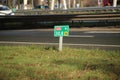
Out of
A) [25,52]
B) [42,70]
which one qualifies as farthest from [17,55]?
[42,70]

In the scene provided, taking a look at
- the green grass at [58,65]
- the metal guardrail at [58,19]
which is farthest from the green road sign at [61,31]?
the metal guardrail at [58,19]

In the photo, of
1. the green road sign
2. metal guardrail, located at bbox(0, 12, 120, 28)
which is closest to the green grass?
the green road sign

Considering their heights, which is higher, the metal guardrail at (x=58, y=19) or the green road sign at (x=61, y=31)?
the green road sign at (x=61, y=31)

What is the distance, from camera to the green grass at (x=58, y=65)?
7.05 meters

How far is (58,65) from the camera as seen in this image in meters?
8.01

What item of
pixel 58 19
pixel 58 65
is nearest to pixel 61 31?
pixel 58 65

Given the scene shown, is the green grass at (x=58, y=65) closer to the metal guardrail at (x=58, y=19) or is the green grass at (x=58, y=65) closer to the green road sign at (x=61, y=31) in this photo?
the green road sign at (x=61, y=31)

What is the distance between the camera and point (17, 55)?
31.9ft

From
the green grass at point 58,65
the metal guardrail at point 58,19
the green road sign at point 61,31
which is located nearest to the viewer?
the green grass at point 58,65

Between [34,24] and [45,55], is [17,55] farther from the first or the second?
[34,24]

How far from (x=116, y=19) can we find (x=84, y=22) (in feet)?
7.07

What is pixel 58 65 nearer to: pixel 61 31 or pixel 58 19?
pixel 61 31

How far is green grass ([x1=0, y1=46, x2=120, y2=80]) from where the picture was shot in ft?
23.1

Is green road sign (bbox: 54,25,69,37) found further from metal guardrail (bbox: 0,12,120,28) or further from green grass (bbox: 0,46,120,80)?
metal guardrail (bbox: 0,12,120,28)
